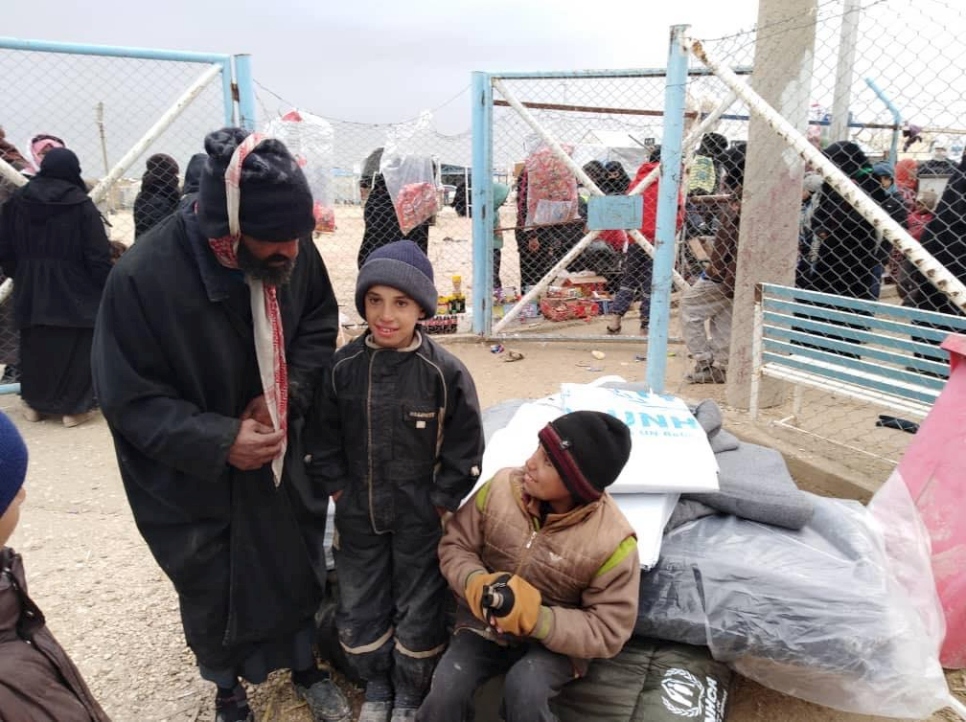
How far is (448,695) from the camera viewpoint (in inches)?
72.1

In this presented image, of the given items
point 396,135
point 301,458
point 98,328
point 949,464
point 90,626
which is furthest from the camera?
point 396,135

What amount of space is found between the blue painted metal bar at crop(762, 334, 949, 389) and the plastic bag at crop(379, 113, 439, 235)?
372 centimetres

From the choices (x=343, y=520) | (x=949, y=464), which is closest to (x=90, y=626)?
(x=343, y=520)

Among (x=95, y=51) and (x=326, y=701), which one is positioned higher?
(x=95, y=51)

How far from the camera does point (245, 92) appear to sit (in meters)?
4.90

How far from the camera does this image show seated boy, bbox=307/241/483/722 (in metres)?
2.00

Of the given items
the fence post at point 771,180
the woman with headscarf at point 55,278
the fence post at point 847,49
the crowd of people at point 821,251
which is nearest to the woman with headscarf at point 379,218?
the crowd of people at point 821,251

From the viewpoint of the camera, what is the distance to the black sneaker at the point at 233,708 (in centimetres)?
212

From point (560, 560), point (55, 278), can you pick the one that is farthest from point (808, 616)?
point (55, 278)

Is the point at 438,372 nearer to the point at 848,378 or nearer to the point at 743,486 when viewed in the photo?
the point at 743,486

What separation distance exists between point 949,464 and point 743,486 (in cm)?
64

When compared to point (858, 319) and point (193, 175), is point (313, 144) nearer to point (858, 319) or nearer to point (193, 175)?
point (193, 175)

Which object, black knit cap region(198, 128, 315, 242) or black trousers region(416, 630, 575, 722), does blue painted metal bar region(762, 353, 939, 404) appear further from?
black knit cap region(198, 128, 315, 242)

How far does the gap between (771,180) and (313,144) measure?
403cm
